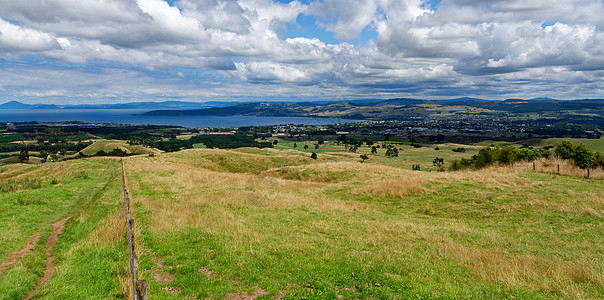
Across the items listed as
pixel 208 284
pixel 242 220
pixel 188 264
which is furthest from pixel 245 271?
pixel 242 220

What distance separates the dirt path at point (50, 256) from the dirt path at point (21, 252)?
21.8 inches

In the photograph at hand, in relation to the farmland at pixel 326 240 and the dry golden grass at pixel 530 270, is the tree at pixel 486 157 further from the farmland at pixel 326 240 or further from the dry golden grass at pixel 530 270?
the dry golden grass at pixel 530 270

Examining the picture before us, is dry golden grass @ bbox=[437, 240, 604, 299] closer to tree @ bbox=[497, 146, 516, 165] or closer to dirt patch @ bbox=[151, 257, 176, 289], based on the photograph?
dirt patch @ bbox=[151, 257, 176, 289]

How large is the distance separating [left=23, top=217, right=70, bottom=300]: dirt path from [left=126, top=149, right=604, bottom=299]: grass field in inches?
120

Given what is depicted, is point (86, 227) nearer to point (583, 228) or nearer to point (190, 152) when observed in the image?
point (583, 228)

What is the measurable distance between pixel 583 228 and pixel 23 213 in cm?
3205

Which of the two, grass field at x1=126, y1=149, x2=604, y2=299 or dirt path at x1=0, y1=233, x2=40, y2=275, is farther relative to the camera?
dirt path at x1=0, y1=233, x2=40, y2=275

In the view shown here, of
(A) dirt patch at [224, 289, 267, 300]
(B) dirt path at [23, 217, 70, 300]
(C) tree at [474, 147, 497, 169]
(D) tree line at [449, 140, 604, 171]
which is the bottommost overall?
(C) tree at [474, 147, 497, 169]

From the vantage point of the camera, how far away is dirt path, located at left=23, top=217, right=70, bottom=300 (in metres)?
9.80

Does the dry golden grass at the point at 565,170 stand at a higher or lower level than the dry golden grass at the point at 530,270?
lower

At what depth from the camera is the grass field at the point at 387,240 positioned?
873cm

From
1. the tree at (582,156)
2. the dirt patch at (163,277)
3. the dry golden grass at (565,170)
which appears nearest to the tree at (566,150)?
the tree at (582,156)

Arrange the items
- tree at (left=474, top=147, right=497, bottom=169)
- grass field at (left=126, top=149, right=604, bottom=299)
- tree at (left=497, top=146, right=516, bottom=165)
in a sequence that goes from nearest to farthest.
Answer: grass field at (left=126, top=149, right=604, bottom=299), tree at (left=497, top=146, right=516, bottom=165), tree at (left=474, top=147, right=497, bottom=169)

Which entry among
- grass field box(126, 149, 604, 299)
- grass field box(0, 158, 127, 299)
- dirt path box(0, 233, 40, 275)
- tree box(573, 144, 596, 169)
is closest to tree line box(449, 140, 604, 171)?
tree box(573, 144, 596, 169)
